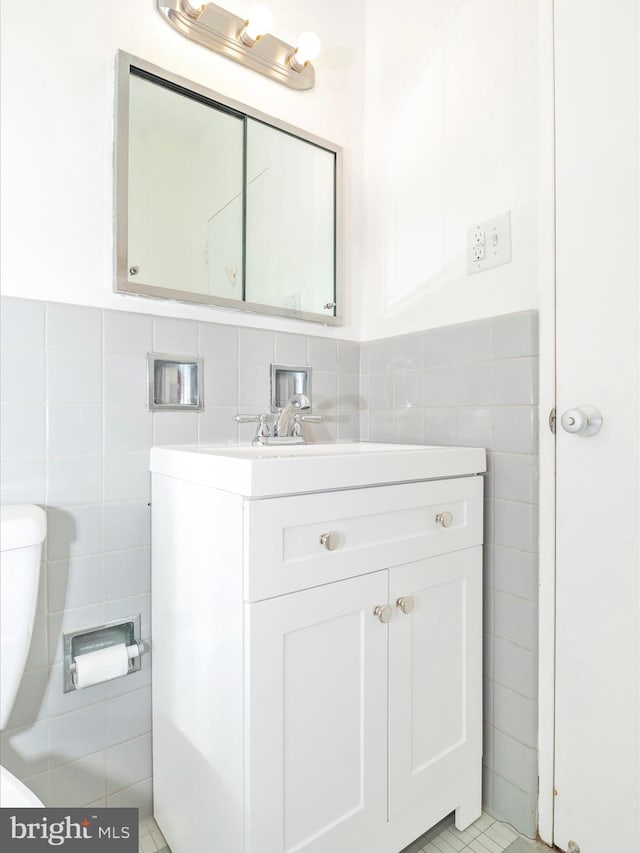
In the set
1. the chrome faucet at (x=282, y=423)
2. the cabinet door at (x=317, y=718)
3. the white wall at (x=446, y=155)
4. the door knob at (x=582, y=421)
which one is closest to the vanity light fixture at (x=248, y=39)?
the white wall at (x=446, y=155)

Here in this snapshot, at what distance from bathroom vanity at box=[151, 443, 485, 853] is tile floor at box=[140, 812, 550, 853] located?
33mm

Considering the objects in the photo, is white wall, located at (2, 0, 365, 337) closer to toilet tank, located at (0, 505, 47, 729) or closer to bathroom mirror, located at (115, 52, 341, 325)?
bathroom mirror, located at (115, 52, 341, 325)

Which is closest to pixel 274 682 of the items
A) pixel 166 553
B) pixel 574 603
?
pixel 166 553

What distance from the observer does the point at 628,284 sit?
935 mm

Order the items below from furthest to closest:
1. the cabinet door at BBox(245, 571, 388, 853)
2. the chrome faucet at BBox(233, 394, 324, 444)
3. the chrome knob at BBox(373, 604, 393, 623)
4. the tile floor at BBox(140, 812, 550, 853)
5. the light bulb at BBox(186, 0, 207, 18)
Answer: the chrome faucet at BBox(233, 394, 324, 444)
the light bulb at BBox(186, 0, 207, 18)
the tile floor at BBox(140, 812, 550, 853)
the chrome knob at BBox(373, 604, 393, 623)
the cabinet door at BBox(245, 571, 388, 853)

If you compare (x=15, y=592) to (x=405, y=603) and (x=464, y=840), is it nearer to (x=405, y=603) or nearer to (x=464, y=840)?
(x=405, y=603)

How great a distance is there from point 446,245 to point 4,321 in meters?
1.03

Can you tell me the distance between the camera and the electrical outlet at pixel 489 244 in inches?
44.6

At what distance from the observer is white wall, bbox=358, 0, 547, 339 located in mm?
1104

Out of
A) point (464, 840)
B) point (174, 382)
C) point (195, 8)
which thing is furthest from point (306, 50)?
point (464, 840)

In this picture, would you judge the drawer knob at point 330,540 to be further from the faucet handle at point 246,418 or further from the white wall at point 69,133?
the white wall at point 69,133

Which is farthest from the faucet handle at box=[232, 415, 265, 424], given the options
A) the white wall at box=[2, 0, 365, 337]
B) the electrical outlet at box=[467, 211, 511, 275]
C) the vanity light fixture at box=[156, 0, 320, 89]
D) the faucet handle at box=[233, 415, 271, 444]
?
the vanity light fixture at box=[156, 0, 320, 89]

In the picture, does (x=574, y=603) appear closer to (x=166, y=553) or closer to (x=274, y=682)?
(x=274, y=682)

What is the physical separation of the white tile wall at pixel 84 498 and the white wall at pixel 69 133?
3.0 inches
